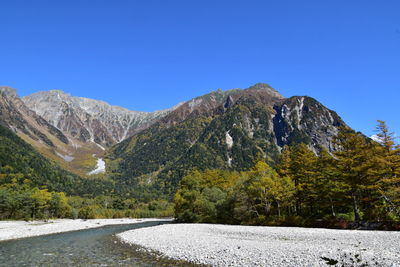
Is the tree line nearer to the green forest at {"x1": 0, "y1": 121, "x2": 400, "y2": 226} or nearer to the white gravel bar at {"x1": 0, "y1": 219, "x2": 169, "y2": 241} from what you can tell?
the white gravel bar at {"x1": 0, "y1": 219, "x2": 169, "y2": 241}

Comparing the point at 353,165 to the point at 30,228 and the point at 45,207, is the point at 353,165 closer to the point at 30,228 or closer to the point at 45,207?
the point at 30,228

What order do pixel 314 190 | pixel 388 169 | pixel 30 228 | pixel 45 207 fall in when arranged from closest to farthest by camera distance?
pixel 388 169, pixel 314 190, pixel 30 228, pixel 45 207

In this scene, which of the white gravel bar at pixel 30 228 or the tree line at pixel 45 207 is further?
the tree line at pixel 45 207

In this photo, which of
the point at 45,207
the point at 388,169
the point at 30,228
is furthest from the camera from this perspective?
the point at 45,207

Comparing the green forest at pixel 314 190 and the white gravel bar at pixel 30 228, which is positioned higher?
the green forest at pixel 314 190

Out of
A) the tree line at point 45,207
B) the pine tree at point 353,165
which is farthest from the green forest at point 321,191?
the tree line at point 45,207

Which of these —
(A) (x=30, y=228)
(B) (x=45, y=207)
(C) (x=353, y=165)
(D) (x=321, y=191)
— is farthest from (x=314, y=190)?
(B) (x=45, y=207)

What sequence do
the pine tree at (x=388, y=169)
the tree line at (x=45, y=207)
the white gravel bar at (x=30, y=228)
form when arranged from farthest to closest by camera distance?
the tree line at (x=45, y=207), the white gravel bar at (x=30, y=228), the pine tree at (x=388, y=169)

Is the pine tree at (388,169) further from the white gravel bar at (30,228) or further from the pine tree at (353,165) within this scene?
the white gravel bar at (30,228)

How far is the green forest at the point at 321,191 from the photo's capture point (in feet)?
135

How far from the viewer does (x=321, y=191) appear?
1875 inches

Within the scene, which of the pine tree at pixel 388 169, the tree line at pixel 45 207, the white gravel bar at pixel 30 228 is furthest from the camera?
the tree line at pixel 45 207

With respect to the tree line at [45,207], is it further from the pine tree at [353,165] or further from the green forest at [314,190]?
the pine tree at [353,165]

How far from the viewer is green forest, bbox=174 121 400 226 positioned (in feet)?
135
